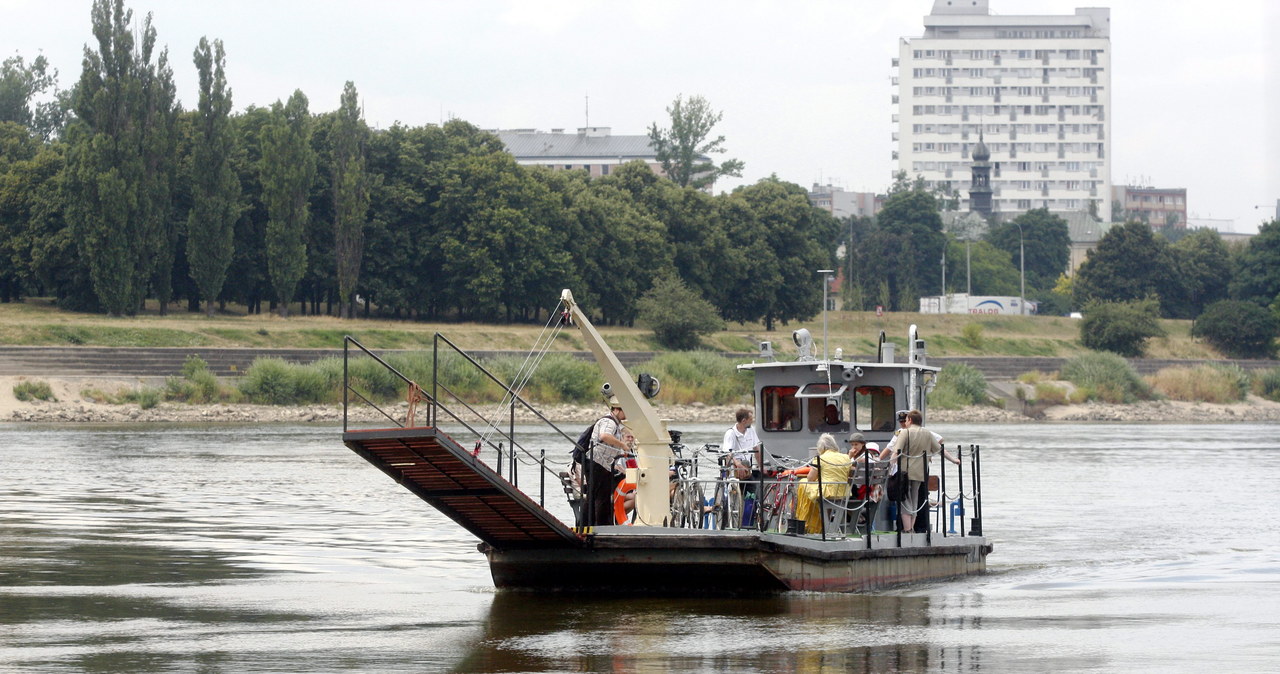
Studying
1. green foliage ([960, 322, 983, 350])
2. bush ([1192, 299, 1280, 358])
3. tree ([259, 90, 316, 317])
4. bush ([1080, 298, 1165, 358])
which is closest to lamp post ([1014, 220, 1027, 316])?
bush ([1192, 299, 1280, 358])

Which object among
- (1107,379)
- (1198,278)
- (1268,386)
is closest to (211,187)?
(1107,379)

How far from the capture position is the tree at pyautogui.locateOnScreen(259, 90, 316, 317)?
88.4m

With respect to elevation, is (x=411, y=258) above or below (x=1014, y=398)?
above

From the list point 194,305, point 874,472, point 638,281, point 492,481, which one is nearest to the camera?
point 492,481

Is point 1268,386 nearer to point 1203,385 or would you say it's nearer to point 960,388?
point 1203,385

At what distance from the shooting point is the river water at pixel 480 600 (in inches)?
625

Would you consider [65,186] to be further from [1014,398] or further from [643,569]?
[643,569]

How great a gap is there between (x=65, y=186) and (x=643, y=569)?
71777 mm

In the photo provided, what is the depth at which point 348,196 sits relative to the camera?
92938 millimetres

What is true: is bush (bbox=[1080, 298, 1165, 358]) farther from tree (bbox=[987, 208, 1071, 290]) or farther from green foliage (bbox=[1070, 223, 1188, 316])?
tree (bbox=[987, 208, 1071, 290])

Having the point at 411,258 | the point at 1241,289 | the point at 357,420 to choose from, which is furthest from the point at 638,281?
the point at 1241,289

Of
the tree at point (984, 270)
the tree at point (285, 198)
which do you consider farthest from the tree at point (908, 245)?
the tree at point (285, 198)

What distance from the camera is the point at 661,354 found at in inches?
3487

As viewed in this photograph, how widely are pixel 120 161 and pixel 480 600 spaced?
2650 inches
